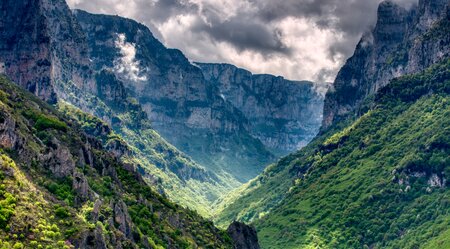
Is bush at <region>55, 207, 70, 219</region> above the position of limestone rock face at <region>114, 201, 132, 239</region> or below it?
below

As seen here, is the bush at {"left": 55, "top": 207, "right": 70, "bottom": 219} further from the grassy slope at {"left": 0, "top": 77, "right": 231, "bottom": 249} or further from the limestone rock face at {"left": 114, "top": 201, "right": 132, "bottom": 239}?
the limestone rock face at {"left": 114, "top": 201, "right": 132, "bottom": 239}

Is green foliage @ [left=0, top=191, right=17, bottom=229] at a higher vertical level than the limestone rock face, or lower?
lower

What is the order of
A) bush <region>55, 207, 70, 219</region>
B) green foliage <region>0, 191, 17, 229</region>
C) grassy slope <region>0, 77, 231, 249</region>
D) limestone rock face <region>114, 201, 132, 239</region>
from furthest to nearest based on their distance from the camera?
limestone rock face <region>114, 201, 132, 239</region> → bush <region>55, 207, 70, 219</region> → grassy slope <region>0, 77, 231, 249</region> → green foliage <region>0, 191, 17, 229</region>

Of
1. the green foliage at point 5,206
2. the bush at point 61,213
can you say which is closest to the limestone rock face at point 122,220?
the bush at point 61,213

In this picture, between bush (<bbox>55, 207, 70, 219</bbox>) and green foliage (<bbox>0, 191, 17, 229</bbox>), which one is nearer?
green foliage (<bbox>0, 191, 17, 229</bbox>)

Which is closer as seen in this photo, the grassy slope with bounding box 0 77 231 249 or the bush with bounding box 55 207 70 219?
the grassy slope with bounding box 0 77 231 249

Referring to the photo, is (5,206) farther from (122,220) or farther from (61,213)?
(122,220)

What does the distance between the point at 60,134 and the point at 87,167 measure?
1823cm

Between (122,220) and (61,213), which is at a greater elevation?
(122,220)

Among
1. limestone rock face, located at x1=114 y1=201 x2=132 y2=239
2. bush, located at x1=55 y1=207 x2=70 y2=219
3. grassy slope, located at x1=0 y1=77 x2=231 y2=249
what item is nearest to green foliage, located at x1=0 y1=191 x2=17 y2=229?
grassy slope, located at x1=0 y1=77 x2=231 y2=249

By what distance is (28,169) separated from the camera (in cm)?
14750

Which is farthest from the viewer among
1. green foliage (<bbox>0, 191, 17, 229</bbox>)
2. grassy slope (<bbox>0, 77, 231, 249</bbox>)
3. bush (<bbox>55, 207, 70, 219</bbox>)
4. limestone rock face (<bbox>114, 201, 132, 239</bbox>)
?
limestone rock face (<bbox>114, 201, 132, 239</bbox>)

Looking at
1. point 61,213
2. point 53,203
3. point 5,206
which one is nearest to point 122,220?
point 53,203

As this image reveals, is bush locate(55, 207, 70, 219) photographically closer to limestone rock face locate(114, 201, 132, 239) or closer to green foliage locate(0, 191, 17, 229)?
green foliage locate(0, 191, 17, 229)
